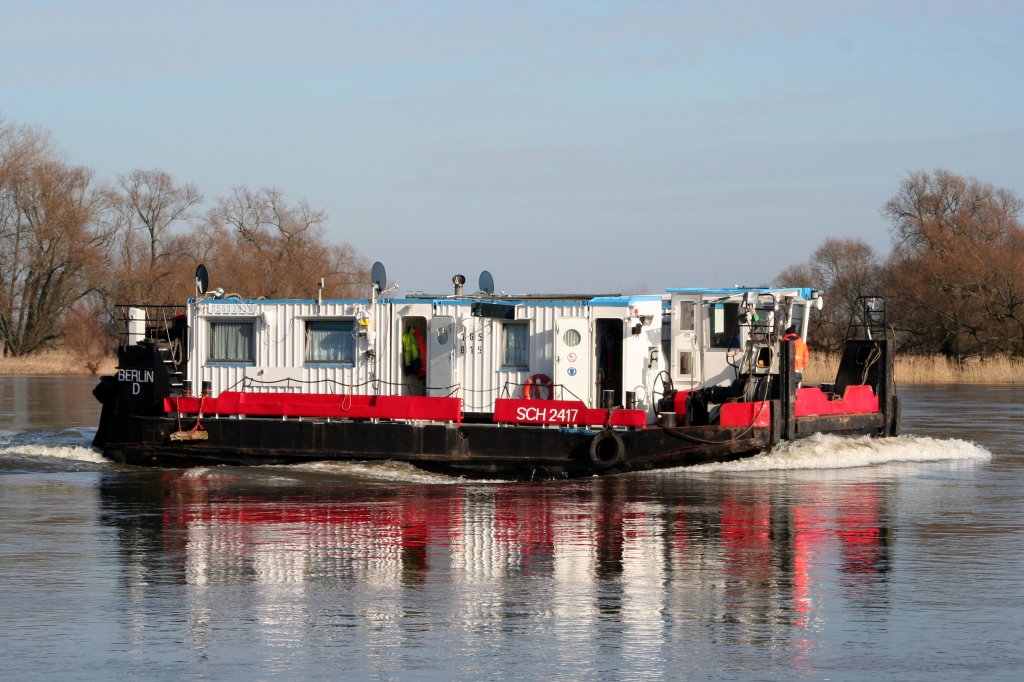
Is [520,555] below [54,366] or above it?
below

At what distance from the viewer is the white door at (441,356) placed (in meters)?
22.0

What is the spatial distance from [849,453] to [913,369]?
31324 millimetres

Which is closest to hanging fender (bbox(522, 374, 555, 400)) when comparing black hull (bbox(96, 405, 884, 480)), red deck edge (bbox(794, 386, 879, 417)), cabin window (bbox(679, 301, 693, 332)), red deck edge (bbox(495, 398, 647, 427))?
red deck edge (bbox(495, 398, 647, 427))

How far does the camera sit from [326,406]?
21.8 m

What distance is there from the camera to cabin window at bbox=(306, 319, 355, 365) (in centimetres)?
2262

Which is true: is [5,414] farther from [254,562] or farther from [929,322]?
[929,322]

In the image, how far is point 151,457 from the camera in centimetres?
2281

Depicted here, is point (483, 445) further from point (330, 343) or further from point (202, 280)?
point (202, 280)

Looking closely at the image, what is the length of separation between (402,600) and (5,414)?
26710 millimetres

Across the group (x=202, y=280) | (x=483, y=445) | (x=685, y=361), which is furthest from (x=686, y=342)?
(x=202, y=280)

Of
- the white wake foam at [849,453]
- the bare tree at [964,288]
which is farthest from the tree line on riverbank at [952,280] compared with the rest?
the white wake foam at [849,453]

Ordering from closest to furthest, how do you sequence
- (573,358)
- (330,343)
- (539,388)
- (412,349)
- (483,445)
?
(483,445) < (573,358) < (539,388) < (412,349) < (330,343)

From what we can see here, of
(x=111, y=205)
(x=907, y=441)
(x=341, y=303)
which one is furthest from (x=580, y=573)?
(x=111, y=205)

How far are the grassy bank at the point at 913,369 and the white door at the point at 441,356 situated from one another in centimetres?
2249
